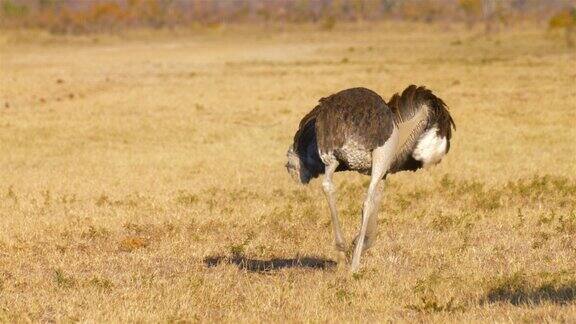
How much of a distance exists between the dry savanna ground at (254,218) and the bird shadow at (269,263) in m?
0.05

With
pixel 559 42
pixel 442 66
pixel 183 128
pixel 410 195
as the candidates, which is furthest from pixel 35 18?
pixel 410 195

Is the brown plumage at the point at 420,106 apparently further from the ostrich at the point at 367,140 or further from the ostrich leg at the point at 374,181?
the ostrich leg at the point at 374,181

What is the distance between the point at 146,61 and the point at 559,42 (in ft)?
94.9

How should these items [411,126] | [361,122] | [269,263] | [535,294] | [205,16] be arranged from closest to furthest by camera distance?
[535,294]
[361,122]
[411,126]
[269,263]
[205,16]

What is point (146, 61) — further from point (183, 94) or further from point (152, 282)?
point (152, 282)

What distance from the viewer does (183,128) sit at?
25.2 meters

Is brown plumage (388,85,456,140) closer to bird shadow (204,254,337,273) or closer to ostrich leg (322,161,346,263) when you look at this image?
ostrich leg (322,161,346,263)

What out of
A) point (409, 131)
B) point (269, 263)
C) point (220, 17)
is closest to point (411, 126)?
point (409, 131)

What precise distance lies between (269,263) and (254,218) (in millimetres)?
2493

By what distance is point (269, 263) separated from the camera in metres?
11.0

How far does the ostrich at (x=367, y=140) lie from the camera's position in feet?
30.6

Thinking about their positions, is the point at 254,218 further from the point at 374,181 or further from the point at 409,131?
the point at 374,181

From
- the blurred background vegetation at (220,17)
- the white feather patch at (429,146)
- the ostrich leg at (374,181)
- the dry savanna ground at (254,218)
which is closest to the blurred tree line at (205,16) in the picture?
the blurred background vegetation at (220,17)

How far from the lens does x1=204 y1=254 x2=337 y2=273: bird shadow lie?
10.6 m
